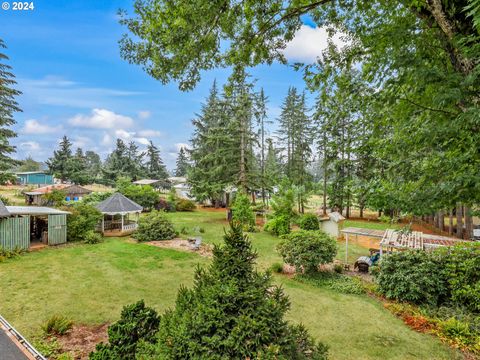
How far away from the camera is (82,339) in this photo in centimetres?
606

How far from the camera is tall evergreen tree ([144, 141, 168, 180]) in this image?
5050cm

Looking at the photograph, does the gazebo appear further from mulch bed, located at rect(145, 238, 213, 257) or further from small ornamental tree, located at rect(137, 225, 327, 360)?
small ornamental tree, located at rect(137, 225, 327, 360)

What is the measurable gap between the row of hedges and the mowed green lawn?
0.97m

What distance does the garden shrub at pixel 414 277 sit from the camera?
793 centimetres

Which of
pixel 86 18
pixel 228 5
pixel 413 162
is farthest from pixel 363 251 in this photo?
pixel 86 18

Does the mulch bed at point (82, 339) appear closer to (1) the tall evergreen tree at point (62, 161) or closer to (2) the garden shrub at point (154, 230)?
(2) the garden shrub at point (154, 230)

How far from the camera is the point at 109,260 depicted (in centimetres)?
1227

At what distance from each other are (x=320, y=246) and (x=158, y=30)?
9.21m

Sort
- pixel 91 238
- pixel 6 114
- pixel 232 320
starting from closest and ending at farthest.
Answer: pixel 232 320 → pixel 91 238 → pixel 6 114

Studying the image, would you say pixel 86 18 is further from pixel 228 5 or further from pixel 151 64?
pixel 228 5

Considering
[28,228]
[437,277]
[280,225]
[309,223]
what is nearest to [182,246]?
[280,225]

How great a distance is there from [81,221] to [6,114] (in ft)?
52.7

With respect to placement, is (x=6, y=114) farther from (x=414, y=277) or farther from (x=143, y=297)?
(x=414, y=277)

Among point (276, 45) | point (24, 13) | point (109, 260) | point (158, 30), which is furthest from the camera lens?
point (109, 260)
